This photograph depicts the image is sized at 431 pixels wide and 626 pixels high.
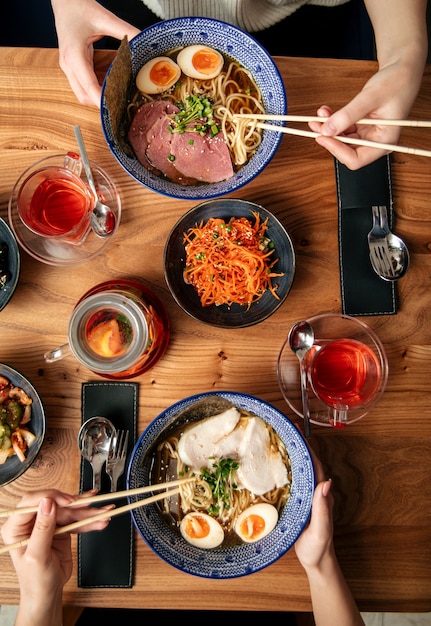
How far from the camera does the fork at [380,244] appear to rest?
72.0 inches

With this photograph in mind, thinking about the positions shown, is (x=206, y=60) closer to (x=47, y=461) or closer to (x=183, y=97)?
(x=183, y=97)

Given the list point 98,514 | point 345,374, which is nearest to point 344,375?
point 345,374

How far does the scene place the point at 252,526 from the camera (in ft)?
5.72

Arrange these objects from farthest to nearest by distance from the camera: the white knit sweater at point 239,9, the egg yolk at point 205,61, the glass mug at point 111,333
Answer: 1. the white knit sweater at point 239,9
2. the egg yolk at point 205,61
3. the glass mug at point 111,333

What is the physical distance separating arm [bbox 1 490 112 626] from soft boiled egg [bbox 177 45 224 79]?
4.78ft

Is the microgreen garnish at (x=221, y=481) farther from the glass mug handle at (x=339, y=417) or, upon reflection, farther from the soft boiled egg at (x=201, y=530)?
the glass mug handle at (x=339, y=417)

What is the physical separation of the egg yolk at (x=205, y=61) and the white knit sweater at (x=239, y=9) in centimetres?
37

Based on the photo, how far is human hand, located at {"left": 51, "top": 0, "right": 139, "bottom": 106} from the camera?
1727 millimetres

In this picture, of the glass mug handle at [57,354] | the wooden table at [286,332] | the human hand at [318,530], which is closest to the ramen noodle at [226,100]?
the wooden table at [286,332]

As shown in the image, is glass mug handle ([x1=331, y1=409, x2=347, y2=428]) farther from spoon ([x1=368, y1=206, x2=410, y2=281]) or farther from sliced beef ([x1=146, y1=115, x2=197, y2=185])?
sliced beef ([x1=146, y1=115, x2=197, y2=185])

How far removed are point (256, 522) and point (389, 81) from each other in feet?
4.99

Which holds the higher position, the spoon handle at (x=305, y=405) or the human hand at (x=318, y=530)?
the spoon handle at (x=305, y=405)

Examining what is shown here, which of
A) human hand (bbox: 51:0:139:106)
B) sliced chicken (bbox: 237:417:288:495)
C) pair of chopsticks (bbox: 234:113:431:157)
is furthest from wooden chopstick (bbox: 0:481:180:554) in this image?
human hand (bbox: 51:0:139:106)

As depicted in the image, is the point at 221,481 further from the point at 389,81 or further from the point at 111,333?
the point at 389,81
